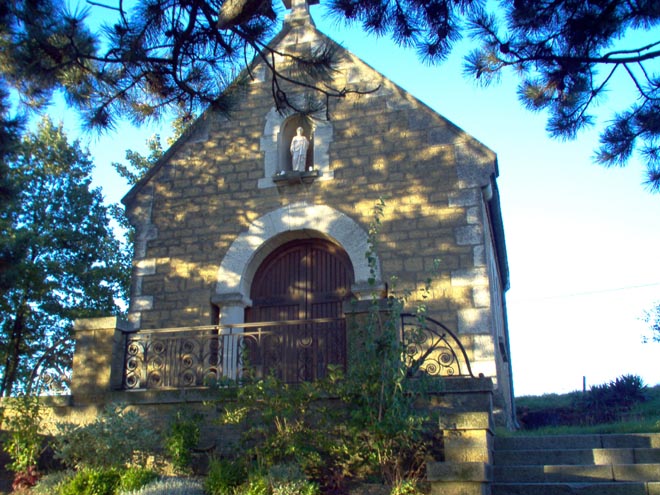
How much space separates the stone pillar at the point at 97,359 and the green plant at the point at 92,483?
1.41 m

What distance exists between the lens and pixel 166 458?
725cm

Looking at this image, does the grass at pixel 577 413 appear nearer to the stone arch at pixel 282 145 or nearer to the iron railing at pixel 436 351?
the iron railing at pixel 436 351

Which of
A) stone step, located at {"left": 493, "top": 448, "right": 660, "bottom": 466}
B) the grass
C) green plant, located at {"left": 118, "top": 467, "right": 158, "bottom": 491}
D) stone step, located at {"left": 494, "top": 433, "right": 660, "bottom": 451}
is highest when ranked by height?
the grass

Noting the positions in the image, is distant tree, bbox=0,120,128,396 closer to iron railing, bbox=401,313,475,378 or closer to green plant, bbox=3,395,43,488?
green plant, bbox=3,395,43,488

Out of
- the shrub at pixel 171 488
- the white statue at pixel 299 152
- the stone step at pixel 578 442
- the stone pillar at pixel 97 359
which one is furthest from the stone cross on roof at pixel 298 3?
the shrub at pixel 171 488

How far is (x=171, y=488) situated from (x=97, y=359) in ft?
7.89

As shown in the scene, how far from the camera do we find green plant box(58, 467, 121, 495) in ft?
21.1

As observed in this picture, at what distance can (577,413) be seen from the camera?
40.7 ft

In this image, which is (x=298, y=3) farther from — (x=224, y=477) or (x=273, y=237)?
(x=224, y=477)

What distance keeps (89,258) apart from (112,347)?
9054 millimetres

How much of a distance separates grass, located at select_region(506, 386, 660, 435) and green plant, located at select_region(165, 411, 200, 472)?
3.25 metres

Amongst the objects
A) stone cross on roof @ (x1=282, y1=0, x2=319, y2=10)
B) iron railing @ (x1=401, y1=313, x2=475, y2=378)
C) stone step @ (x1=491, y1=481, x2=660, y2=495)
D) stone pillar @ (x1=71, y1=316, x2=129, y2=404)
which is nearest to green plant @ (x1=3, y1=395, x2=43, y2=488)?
stone pillar @ (x1=71, y1=316, x2=129, y2=404)

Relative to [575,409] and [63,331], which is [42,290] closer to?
[63,331]

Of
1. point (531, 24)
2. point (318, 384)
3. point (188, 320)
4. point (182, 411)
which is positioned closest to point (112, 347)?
point (182, 411)
